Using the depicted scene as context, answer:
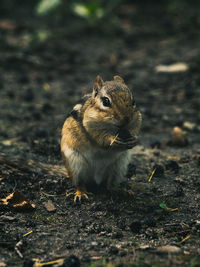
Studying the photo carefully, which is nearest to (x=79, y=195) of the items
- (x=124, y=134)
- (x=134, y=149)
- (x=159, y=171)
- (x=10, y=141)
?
(x=124, y=134)

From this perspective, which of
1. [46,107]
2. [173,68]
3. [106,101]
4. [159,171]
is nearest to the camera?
[106,101]

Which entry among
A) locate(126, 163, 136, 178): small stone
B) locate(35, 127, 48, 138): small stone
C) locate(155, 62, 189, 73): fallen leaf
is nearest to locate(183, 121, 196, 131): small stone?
locate(126, 163, 136, 178): small stone

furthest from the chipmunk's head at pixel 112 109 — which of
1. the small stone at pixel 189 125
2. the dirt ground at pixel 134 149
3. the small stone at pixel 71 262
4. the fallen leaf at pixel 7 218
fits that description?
the small stone at pixel 189 125

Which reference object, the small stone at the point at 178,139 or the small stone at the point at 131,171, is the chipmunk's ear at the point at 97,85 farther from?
the small stone at the point at 178,139

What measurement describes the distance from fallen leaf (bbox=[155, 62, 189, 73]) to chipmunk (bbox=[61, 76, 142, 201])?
489 centimetres

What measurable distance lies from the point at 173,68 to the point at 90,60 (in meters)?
2.16

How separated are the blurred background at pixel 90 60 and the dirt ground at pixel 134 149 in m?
0.03

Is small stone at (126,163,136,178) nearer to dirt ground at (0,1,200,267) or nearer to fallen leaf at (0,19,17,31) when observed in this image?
dirt ground at (0,1,200,267)

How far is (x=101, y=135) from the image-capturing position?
397cm

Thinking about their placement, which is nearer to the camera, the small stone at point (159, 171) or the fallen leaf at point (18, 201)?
the fallen leaf at point (18, 201)

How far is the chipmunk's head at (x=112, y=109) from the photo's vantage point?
3766mm

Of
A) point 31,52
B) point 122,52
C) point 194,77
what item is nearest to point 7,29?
point 31,52

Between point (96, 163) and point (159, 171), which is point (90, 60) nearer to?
point (159, 171)

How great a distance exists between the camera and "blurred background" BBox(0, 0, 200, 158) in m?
6.83
